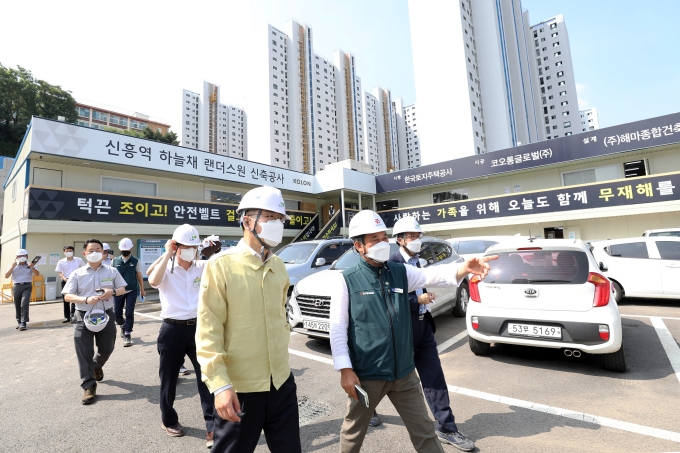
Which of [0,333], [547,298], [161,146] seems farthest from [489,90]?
[0,333]

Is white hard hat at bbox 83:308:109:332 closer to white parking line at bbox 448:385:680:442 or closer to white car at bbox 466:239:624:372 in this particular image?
white parking line at bbox 448:385:680:442

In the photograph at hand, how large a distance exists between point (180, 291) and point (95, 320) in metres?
1.65

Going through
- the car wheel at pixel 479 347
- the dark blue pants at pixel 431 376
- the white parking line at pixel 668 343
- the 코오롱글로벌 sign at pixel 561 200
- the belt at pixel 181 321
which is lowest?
the white parking line at pixel 668 343

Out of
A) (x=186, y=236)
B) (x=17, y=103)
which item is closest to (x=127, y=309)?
(x=186, y=236)

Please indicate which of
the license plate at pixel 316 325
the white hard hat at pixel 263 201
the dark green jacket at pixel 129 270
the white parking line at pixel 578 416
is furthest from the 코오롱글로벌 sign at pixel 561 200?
the white hard hat at pixel 263 201

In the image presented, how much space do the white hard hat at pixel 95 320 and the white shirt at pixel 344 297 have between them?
347cm

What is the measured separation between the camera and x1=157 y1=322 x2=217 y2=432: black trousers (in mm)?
2779

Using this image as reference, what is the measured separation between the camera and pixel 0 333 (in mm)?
7379

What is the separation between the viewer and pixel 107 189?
15227 millimetres

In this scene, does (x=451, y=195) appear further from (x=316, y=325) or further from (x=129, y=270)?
(x=129, y=270)

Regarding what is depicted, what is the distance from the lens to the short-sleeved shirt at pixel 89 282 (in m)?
3.96

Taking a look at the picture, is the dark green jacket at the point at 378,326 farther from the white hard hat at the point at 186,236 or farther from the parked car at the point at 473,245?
the parked car at the point at 473,245

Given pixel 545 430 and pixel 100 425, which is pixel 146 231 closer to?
pixel 100 425

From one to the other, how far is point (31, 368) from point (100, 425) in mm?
3029
